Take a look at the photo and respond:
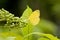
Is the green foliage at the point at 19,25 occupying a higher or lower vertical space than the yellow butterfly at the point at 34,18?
lower

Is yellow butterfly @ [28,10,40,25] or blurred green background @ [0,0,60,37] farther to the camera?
blurred green background @ [0,0,60,37]

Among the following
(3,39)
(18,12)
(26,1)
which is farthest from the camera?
(26,1)

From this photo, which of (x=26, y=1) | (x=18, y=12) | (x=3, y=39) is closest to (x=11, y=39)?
(x=3, y=39)

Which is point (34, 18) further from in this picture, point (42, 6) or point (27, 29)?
point (42, 6)

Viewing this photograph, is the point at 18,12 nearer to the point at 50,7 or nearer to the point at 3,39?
the point at 50,7

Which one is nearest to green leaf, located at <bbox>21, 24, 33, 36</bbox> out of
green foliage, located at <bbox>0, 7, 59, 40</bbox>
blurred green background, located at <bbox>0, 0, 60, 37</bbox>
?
green foliage, located at <bbox>0, 7, 59, 40</bbox>

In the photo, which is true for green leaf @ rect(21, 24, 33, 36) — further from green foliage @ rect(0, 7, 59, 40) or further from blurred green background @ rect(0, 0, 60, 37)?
blurred green background @ rect(0, 0, 60, 37)

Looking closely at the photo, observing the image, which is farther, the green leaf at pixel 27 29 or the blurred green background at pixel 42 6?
the blurred green background at pixel 42 6

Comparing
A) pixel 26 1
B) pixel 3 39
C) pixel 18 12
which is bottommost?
pixel 3 39

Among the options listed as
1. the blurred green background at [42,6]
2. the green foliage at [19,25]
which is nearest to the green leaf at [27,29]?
the green foliage at [19,25]

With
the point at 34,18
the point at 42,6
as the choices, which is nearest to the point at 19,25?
the point at 34,18

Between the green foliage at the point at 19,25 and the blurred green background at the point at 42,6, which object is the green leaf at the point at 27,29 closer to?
the green foliage at the point at 19,25
